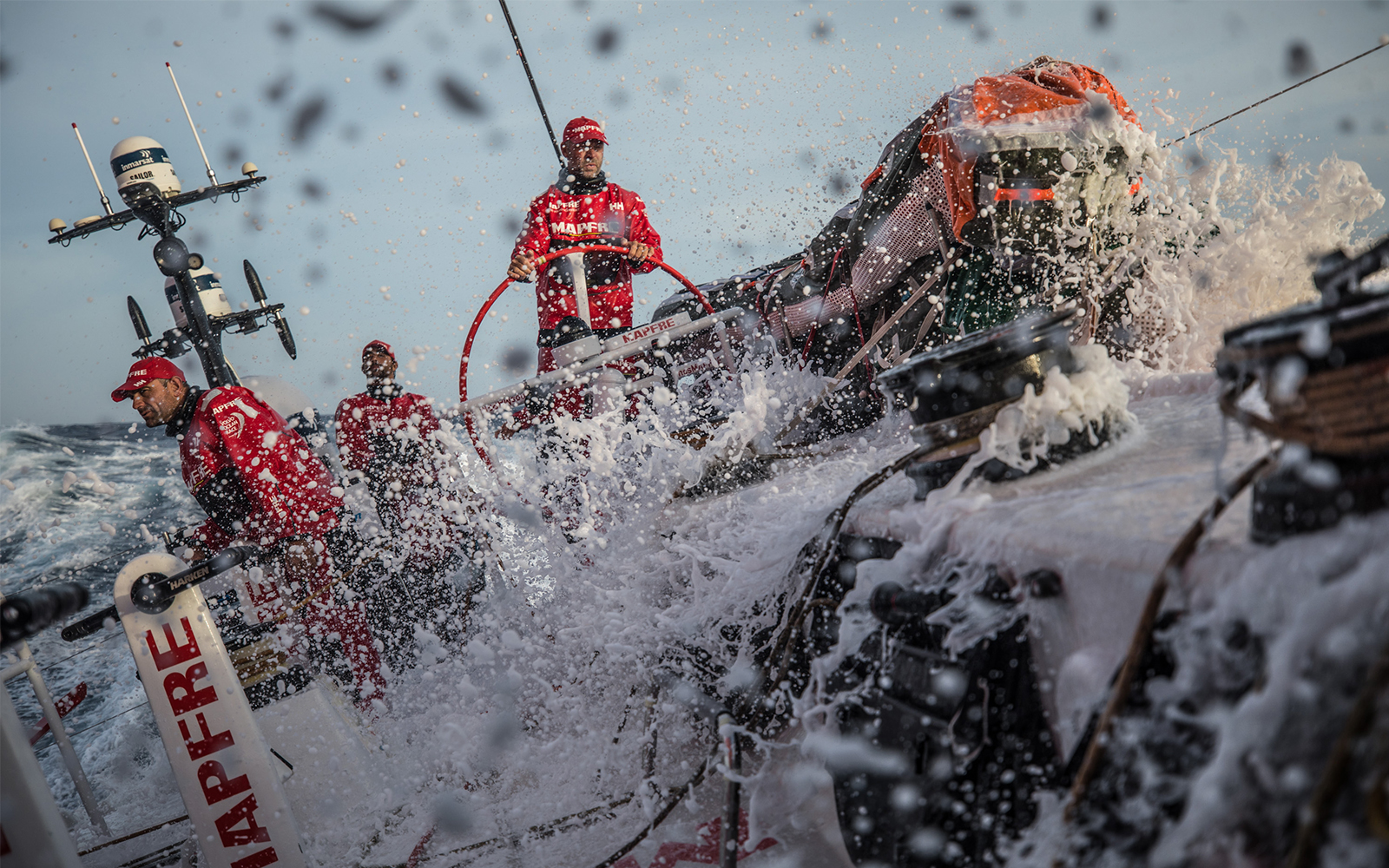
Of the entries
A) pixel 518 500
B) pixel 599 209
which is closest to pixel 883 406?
pixel 518 500

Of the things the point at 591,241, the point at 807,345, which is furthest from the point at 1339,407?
the point at 591,241

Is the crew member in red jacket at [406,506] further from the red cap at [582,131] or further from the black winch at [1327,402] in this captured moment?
the black winch at [1327,402]

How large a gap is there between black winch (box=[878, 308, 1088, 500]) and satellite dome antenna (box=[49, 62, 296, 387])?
13724mm

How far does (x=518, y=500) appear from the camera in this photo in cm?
436

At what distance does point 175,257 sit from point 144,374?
1074 centimetres

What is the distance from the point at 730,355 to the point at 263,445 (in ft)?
9.52

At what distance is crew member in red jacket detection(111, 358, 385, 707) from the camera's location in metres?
4.39

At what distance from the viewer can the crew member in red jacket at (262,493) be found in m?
4.39

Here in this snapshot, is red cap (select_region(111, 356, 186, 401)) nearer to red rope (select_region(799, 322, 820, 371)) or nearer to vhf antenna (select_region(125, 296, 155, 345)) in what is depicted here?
A: red rope (select_region(799, 322, 820, 371))

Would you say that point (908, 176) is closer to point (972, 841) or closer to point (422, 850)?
point (972, 841)

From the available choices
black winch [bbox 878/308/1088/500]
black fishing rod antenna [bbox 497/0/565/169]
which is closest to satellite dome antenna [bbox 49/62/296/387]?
black fishing rod antenna [bbox 497/0/565/169]

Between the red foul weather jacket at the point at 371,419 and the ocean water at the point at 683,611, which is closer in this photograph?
the ocean water at the point at 683,611

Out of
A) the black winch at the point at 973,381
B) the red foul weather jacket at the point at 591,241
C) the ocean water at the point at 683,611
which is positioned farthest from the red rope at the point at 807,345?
the black winch at the point at 973,381

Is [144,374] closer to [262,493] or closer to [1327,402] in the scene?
[262,493]
